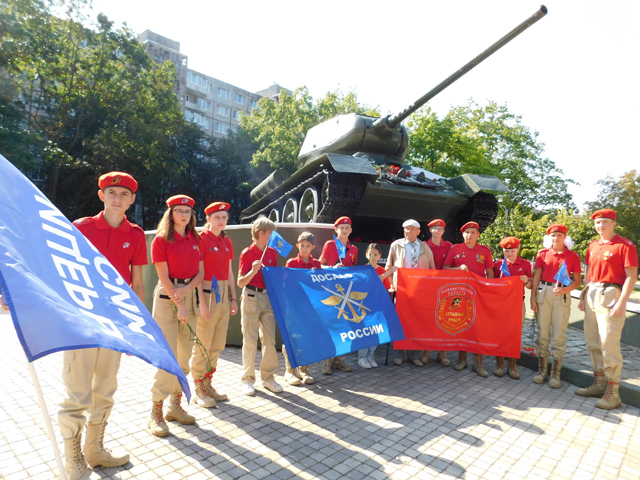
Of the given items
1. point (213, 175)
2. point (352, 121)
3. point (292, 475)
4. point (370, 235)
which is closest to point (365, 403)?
point (292, 475)

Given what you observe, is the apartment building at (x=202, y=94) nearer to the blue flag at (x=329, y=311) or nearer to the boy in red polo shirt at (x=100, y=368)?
the blue flag at (x=329, y=311)

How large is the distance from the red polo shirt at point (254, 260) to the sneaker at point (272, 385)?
1051 mm

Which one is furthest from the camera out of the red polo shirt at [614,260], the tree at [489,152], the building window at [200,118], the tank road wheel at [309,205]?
the building window at [200,118]

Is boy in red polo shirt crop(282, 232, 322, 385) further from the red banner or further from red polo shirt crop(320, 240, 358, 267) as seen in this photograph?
the red banner

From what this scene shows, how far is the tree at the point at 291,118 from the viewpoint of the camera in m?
30.6

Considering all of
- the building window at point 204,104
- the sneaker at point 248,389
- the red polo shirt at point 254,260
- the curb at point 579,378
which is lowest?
the sneaker at point 248,389

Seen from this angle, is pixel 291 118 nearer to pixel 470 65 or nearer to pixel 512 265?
pixel 470 65

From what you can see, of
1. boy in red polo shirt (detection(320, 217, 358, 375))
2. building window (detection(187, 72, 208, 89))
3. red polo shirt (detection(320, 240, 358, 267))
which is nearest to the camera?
boy in red polo shirt (detection(320, 217, 358, 375))

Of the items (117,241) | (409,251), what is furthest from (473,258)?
(117,241)

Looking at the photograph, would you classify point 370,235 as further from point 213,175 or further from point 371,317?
point 213,175

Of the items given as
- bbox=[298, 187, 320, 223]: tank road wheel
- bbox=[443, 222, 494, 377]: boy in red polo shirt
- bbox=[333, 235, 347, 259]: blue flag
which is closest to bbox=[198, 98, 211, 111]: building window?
bbox=[298, 187, 320, 223]: tank road wheel

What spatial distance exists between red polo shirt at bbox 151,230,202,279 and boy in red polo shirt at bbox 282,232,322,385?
5.19ft

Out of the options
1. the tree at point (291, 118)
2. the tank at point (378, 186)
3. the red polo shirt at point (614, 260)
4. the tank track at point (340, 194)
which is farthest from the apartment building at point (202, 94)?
the red polo shirt at point (614, 260)

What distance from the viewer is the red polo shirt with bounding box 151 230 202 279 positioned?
365 cm
